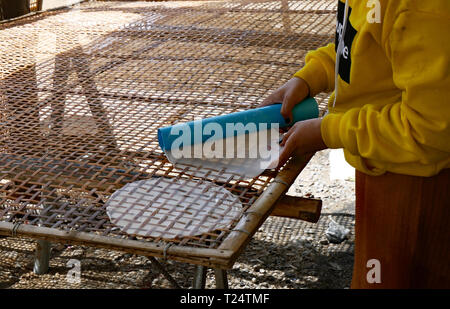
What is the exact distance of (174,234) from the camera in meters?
0.90

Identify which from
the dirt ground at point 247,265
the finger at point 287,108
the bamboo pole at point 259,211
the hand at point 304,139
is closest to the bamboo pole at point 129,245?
the bamboo pole at point 259,211

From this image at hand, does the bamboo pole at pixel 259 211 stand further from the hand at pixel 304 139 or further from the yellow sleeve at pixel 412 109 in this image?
the yellow sleeve at pixel 412 109

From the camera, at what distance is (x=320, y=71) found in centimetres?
120

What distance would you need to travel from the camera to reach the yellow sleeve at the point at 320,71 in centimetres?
119

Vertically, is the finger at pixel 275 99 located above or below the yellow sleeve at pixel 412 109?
below

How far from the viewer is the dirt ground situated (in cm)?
179

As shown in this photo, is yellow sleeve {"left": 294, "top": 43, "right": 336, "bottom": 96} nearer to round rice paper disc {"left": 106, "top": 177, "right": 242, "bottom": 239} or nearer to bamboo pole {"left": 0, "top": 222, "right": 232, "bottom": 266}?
round rice paper disc {"left": 106, "top": 177, "right": 242, "bottom": 239}

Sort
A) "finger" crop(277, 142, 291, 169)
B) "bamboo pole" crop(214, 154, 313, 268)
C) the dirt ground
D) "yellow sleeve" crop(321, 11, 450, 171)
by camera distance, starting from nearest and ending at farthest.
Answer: "yellow sleeve" crop(321, 11, 450, 171) < "bamboo pole" crop(214, 154, 313, 268) < "finger" crop(277, 142, 291, 169) < the dirt ground

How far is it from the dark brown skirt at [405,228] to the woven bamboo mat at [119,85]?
207 mm

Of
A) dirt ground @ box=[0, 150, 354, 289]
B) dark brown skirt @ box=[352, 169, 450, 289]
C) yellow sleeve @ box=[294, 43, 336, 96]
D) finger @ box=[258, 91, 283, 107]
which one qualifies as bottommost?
dirt ground @ box=[0, 150, 354, 289]

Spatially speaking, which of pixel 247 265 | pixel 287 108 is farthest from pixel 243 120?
pixel 247 265

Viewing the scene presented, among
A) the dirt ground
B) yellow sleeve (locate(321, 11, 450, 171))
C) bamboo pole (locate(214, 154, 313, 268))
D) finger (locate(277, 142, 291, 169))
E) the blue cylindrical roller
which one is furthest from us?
the dirt ground

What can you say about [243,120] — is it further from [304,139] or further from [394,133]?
[394,133]

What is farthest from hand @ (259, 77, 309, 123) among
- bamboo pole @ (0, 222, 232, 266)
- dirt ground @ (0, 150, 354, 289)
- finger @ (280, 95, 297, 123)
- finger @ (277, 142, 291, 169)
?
dirt ground @ (0, 150, 354, 289)
